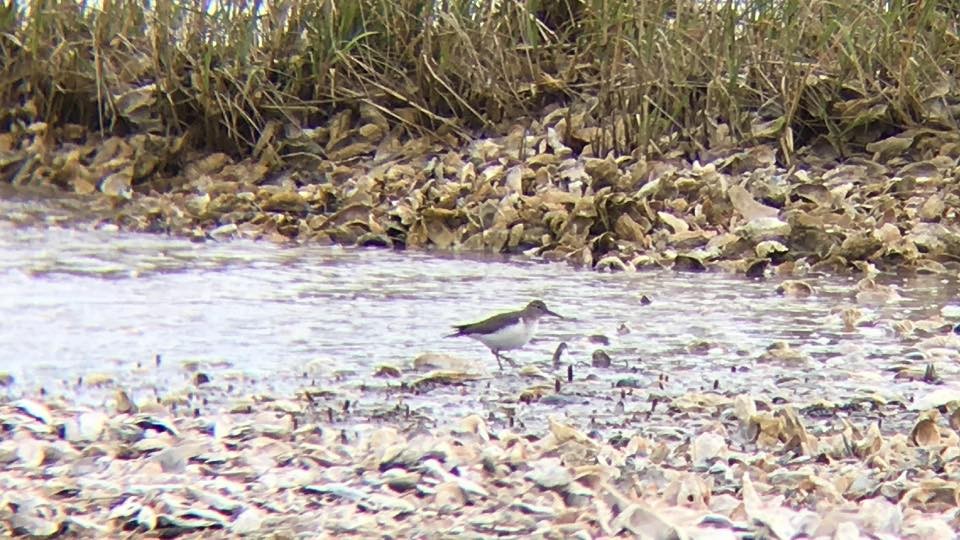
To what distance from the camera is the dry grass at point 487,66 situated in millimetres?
10336

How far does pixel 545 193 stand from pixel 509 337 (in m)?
3.33

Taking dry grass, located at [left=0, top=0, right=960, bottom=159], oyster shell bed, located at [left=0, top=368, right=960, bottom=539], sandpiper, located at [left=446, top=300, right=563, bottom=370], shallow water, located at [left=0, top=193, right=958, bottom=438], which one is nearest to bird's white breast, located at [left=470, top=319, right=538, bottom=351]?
sandpiper, located at [left=446, top=300, right=563, bottom=370]

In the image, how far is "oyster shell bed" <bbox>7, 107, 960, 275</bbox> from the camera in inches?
355

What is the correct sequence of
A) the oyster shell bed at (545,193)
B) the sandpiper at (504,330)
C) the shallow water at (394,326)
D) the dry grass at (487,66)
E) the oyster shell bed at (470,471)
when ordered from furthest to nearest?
→ the dry grass at (487,66), the oyster shell bed at (545,193), the sandpiper at (504,330), the shallow water at (394,326), the oyster shell bed at (470,471)

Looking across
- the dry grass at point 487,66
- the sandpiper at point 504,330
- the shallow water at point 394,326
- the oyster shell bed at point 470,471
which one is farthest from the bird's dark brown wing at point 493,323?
the dry grass at point 487,66

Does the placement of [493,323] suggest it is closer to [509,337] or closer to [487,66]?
[509,337]

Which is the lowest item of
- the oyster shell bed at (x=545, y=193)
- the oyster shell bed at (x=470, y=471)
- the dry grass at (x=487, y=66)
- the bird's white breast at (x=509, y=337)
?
the oyster shell bed at (x=470, y=471)

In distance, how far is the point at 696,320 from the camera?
750cm

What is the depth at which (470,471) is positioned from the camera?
4816mm

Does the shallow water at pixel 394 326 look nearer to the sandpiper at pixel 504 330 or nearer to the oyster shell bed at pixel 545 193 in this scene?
the sandpiper at pixel 504 330

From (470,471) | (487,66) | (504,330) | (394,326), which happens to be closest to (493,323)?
(504,330)

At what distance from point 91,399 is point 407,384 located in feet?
3.47

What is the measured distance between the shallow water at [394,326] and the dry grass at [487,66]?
1709 mm

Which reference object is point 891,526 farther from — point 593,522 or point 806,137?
point 806,137
